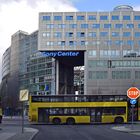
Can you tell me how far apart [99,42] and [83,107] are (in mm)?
59952

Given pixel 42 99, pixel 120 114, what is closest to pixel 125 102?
pixel 120 114

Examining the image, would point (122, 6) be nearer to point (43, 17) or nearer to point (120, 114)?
point (43, 17)

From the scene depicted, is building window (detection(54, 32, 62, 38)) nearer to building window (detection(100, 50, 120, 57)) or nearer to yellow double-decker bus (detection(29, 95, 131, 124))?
building window (detection(100, 50, 120, 57))

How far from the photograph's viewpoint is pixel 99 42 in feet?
366

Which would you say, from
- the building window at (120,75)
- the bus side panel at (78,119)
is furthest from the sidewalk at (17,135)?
the building window at (120,75)

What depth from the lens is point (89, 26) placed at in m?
111

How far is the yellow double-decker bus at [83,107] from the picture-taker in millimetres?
53281

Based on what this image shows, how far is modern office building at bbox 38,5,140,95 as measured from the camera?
110m

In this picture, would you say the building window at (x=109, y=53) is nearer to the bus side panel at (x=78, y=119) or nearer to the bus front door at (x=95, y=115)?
the bus front door at (x=95, y=115)

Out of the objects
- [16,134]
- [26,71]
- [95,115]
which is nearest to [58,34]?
[26,71]

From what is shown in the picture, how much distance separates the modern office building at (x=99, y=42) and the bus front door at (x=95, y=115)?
55.3 m

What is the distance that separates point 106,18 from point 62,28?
12123 mm

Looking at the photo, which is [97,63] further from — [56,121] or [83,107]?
[83,107]

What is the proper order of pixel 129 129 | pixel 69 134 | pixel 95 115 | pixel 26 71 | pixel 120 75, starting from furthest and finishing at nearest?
1. pixel 26 71
2. pixel 120 75
3. pixel 95 115
4. pixel 129 129
5. pixel 69 134
